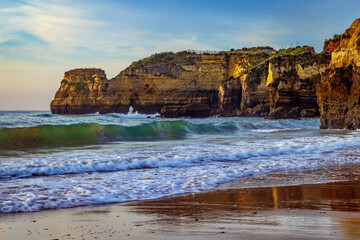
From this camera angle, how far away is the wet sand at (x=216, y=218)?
314 cm

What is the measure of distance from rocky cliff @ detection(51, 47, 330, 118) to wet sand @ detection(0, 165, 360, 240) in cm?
3309

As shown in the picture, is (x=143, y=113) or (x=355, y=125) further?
(x=143, y=113)

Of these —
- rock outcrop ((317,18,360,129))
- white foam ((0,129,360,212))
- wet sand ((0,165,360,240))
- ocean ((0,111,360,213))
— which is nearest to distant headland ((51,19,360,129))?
rock outcrop ((317,18,360,129))

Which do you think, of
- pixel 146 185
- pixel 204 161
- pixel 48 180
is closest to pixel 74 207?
pixel 146 185

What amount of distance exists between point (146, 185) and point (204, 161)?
3046 mm

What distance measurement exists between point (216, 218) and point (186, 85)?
63.2 metres

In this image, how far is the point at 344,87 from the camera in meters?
18.3

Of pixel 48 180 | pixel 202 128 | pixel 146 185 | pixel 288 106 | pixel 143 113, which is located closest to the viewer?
pixel 146 185

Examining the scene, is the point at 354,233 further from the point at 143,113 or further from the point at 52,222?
the point at 143,113

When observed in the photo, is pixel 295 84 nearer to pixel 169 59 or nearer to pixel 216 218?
pixel 216 218

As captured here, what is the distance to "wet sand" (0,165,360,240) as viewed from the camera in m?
3.14

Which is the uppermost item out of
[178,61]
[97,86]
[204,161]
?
[178,61]

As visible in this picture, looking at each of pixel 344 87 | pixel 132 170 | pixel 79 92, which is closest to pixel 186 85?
pixel 79 92

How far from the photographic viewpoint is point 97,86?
71688 millimetres
